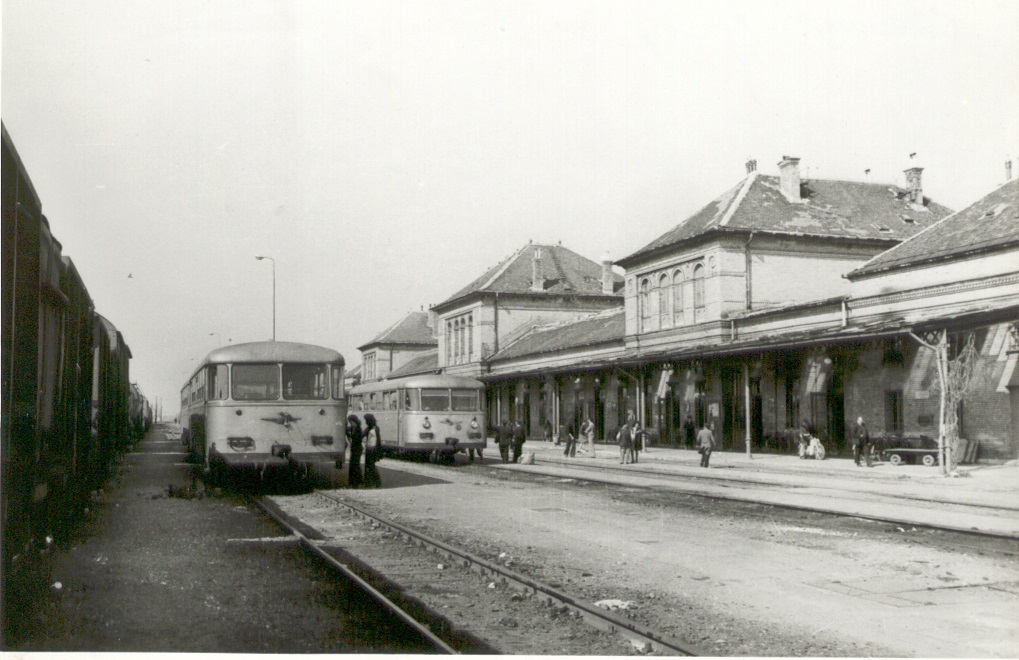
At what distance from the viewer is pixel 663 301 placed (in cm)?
4056

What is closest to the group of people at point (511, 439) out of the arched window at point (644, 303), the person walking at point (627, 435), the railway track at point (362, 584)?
the person walking at point (627, 435)

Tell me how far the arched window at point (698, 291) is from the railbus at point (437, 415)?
1337cm

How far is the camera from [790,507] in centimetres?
1444

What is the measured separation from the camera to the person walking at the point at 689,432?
36.1m

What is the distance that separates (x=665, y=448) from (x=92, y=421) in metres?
25.7

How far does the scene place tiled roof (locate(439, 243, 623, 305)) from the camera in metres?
61.8

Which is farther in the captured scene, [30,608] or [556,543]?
[556,543]

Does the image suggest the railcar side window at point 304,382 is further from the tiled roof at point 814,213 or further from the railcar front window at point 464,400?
the tiled roof at point 814,213

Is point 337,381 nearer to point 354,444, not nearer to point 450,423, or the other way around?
point 354,444

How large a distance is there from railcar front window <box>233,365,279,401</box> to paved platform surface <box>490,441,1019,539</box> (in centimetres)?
752

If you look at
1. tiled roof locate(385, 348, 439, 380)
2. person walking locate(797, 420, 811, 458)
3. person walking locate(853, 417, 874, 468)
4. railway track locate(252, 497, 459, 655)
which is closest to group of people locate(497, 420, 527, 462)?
person walking locate(797, 420, 811, 458)

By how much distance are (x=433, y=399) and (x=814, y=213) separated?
799 inches

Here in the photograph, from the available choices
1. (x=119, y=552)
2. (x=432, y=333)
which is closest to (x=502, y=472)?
(x=119, y=552)

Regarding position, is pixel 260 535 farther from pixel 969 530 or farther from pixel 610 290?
pixel 610 290
